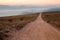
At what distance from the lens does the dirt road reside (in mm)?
1164

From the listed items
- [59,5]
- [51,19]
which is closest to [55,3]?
[59,5]

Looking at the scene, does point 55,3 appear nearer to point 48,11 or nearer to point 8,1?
point 48,11

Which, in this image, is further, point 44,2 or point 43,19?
point 43,19

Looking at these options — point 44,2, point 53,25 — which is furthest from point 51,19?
point 44,2

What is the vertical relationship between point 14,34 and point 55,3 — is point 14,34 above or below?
below

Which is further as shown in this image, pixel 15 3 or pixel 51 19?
pixel 51 19

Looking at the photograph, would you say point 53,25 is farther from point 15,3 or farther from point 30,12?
point 15,3

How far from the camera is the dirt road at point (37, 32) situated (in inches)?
Answer: 45.8

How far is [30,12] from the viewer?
3.81ft

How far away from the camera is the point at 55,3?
1.13 metres

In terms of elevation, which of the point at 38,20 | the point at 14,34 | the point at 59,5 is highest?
the point at 59,5

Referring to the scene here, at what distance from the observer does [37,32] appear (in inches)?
46.2

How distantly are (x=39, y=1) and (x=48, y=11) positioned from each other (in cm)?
12

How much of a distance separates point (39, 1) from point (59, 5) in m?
0.16
